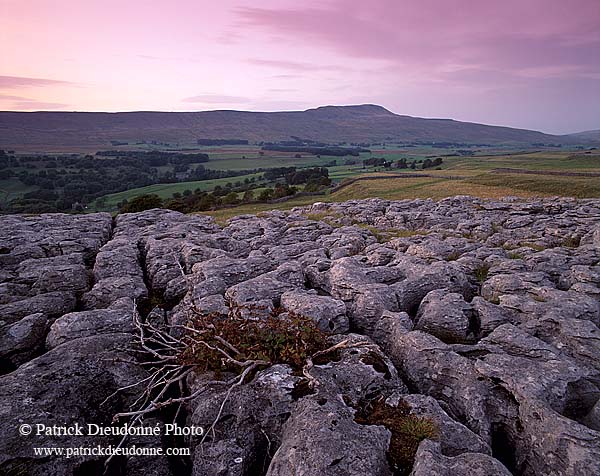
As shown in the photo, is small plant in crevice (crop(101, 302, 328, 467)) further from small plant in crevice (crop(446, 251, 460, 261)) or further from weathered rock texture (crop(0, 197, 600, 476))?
small plant in crevice (crop(446, 251, 460, 261))

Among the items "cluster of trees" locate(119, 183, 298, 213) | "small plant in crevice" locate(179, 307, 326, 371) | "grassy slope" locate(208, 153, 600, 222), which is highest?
"small plant in crevice" locate(179, 307, 326, 371)

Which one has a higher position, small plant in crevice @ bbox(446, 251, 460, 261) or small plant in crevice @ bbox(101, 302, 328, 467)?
small plant in crevice @ bbox(101, 302, 328, 467)

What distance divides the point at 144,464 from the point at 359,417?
6067 mm

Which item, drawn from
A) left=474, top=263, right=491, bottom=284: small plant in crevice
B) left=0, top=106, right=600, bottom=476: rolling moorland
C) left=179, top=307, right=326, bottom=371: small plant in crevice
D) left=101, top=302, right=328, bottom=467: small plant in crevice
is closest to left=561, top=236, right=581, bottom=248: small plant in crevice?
left=0, top=106, right=600, bottom=476: rolling moorland

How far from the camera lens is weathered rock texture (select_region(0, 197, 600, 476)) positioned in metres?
9.54

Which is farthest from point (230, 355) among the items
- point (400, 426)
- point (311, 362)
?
point (400, 426)

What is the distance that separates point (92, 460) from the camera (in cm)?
988

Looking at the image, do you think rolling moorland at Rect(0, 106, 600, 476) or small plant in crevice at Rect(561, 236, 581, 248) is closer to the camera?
rolling moorland at Rect(0, 106, 600, 476)

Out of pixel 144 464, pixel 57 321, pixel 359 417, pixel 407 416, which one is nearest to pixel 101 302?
pixel 57 321

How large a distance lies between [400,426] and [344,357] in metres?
3.21

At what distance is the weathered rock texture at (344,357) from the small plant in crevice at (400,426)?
0.22m

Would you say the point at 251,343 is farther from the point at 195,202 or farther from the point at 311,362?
the point at 195,202

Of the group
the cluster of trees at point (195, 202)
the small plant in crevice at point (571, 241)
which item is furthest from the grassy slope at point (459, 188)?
the small plant in crevice at point (571, 241)

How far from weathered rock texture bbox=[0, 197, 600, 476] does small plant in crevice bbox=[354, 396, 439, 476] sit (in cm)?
22
